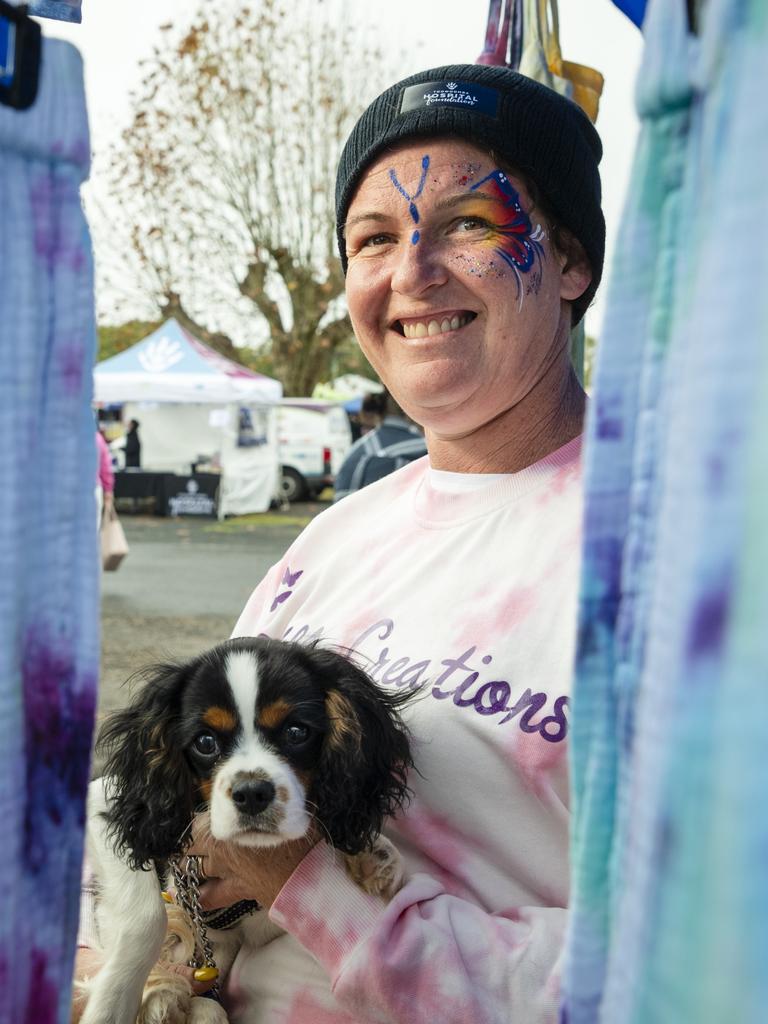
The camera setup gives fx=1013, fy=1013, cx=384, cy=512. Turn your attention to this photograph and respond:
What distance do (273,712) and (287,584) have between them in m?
0.44

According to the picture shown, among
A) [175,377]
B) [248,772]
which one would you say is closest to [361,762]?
[248,772]

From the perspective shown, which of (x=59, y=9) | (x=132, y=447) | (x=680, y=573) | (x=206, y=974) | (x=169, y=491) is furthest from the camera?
(x=132, y=447)

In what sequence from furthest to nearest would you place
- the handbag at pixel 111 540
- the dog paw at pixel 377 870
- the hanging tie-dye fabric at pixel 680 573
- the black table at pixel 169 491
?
the black table at pixel 169 491, the handbag at pixel 111 540, the dog paw at pixel 377 870, the hanging tie-dye fabric at pixel 680 573

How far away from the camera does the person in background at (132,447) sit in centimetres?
2052

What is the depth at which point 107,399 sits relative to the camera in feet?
59.5

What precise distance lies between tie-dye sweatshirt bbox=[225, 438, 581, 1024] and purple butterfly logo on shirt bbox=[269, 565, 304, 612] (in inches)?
5.1

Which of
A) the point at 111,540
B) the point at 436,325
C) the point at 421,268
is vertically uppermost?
the point at 421,268

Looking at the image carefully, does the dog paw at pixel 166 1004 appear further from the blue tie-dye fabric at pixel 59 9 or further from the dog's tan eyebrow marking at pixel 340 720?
the blue tie-dye fabric at pixel 59 9

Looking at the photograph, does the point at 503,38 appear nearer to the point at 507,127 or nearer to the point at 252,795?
the point at 507,127

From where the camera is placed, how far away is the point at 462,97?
6.52 feet

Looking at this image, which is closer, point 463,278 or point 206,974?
point 206,974

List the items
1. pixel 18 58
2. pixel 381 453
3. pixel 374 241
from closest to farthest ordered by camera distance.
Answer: pixel 18 58
pixel 374 241
pixel 381 453

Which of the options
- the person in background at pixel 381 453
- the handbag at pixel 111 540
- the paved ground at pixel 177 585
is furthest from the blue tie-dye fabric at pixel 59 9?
the handbag at pixel 111 540

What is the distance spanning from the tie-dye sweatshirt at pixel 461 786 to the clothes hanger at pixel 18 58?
114 cm
